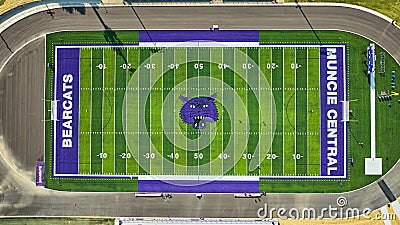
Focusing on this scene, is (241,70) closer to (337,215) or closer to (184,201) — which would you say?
(184,201)

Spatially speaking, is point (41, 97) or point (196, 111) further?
point (41, 97)

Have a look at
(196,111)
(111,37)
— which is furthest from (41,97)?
(196,111)

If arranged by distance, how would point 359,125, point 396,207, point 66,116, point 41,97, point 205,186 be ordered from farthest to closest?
point 41,97 → point 66,116 → point 205,186 → point 359,125 → point 396,207

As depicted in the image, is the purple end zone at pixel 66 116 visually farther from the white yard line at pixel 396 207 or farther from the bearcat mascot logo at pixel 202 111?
the white yard line at pixel 396 207

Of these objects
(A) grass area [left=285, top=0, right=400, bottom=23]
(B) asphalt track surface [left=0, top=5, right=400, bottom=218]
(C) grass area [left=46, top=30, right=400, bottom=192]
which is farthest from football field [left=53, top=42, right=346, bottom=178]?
(A) grass area [left=285, top=0, right=400, bottom=23]

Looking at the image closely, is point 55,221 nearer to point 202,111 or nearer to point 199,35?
Result: point 202,111

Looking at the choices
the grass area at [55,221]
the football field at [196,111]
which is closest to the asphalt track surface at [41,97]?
the grass area at [55,221]
